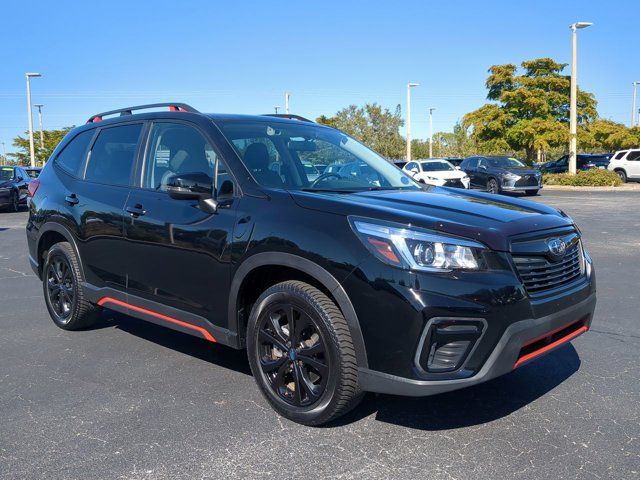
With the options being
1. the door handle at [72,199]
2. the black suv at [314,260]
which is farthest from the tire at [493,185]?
the door handle at [72,199]

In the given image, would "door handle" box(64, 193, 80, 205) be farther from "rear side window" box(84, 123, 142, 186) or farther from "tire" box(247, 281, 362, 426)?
"tire" box(247, 281, 362, 426)

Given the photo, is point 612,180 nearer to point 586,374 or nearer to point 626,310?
point 626,310

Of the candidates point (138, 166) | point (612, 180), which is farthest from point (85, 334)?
point (612, 180)

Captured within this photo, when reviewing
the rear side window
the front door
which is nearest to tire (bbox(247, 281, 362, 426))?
the front door

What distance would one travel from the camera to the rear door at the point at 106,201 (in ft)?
14.9

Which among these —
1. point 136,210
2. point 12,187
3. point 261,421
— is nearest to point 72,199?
point 136,210

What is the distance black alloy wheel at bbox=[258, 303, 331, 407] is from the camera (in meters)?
3.31

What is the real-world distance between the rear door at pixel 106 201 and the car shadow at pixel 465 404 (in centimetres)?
211

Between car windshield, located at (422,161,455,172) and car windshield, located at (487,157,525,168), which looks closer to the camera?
car windshield, located at (487,157,525,168)

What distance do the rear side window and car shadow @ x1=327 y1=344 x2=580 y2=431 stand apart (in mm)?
2458

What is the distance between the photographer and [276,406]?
355 cm

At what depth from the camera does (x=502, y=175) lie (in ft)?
76.8

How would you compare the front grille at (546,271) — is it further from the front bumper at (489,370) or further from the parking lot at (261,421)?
the parking lot at (261,421)

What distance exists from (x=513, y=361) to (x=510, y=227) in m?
0.69
